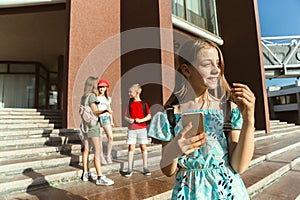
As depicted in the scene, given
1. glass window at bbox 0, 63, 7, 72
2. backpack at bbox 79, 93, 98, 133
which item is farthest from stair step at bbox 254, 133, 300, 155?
glass window at bbox 0, 63, 7, 72

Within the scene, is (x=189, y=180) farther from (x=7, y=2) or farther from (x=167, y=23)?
(x=7, y=2)

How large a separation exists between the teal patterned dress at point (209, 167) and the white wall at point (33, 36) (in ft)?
29.6

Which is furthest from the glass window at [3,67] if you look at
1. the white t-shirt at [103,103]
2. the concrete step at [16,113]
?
the white t-shirt at [103,103]

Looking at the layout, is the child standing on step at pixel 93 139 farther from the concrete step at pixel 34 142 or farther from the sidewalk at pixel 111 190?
the concrete step at pixel 34 142

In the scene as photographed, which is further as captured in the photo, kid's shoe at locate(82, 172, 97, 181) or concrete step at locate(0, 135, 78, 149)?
concrete step at locate(0, 135, 78, 149)

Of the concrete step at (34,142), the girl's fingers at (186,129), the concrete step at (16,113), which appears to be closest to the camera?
the girl's fingers at (186,129)

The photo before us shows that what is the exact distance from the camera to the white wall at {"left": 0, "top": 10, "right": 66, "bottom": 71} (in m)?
9.05

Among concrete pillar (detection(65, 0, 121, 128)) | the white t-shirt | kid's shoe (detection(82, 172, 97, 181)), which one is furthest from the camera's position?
concrete pillar (detection(65, 0, 121, 128))

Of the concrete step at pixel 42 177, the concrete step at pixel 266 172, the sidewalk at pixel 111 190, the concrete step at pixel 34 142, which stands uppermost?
the concrete step at pixel 34 142

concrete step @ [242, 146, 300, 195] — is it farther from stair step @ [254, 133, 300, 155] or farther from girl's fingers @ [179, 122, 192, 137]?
girl's fingers @ [179, 122, 192, 137]

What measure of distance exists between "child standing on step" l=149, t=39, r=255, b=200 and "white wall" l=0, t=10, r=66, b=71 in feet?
29.3

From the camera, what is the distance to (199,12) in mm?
10039

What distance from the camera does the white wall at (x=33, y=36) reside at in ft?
29.7

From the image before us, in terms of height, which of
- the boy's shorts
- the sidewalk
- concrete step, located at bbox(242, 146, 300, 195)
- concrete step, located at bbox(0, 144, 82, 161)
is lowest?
concrete step, located at bbox(242, 146, 300, 195)
